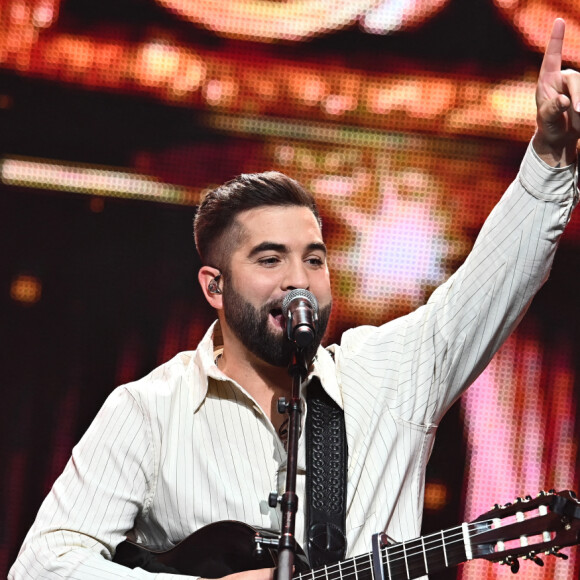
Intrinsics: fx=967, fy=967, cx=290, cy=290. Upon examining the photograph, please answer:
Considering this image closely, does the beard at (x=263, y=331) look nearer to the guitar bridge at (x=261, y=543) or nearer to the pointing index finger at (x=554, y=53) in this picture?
the guitar bridge at (x=261, y=543)

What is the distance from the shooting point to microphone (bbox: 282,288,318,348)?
244cm

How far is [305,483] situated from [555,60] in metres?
1.37

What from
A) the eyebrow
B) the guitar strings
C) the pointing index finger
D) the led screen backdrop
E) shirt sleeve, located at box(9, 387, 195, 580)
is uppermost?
the led screen backdrop

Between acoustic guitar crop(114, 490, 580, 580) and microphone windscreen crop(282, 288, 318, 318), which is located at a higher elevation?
microphone windscreen crop(282, 288, 318, 318)

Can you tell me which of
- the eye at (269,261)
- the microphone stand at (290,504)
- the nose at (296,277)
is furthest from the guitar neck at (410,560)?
the eye at (269,261)

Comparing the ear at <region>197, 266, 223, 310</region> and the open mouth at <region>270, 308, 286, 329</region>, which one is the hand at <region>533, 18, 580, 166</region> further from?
the ear at <region>197, 266, 223, 310</region>

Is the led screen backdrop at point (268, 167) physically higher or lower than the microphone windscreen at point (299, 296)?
higher

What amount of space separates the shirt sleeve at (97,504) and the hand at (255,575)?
0.74 feet

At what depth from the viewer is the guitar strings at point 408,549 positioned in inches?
90.5

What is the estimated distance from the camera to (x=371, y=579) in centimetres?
247

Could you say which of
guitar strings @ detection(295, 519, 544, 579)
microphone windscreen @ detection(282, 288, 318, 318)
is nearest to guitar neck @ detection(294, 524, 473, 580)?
guitar strings @ detection(295, 519, 544, 579)

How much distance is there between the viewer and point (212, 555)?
107 inches

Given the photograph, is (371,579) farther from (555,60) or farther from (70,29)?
(70,29)

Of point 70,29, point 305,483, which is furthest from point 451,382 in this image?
point 70,29
